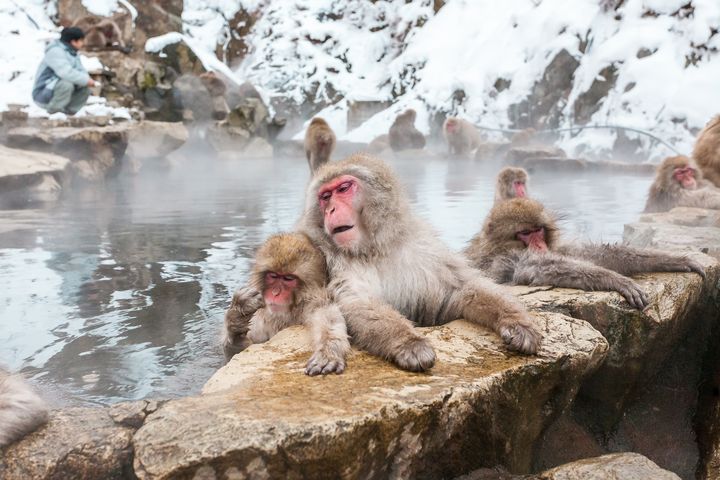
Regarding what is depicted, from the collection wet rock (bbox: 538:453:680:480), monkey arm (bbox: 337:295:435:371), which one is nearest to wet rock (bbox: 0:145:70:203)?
monkey arm (bbox: 337:295:435:371)

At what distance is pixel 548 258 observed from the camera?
327 centimetres

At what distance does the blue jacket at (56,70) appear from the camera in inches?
415

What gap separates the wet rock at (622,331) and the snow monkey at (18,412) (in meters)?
1.81

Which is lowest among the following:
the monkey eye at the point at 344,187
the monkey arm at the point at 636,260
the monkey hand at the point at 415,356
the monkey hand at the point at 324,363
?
the monkey hand at the point at 324,363

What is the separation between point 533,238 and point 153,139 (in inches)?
443

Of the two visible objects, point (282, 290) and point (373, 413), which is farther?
point (282, 290)

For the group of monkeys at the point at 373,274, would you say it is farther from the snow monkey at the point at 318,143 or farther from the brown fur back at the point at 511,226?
the snow monkey at the point at 318,143

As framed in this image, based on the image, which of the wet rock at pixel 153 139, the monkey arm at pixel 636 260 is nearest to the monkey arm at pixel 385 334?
the monkey arm at pixel 636 260

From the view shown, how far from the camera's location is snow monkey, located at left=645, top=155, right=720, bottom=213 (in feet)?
19.6

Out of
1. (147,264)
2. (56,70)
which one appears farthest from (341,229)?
(56,70)

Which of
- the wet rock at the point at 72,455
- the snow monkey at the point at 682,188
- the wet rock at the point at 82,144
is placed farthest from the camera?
the wet rock at the point at 82,144

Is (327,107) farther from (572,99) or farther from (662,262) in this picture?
(662,262)

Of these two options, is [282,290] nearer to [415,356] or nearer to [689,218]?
[415,356]

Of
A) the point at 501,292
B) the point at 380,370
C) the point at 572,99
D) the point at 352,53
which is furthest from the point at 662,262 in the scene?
the point at 352,53
